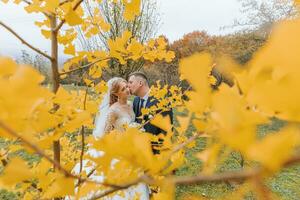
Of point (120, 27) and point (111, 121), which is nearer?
point (111, 121)

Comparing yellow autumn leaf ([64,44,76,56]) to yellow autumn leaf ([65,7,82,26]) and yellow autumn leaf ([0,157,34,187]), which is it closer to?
yellow autumn leaf ([65,7,82,26])

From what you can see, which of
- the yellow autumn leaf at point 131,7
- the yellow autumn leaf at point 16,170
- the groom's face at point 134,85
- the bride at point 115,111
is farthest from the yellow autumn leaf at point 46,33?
the groom's face at point 134,85

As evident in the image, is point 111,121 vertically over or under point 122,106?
under

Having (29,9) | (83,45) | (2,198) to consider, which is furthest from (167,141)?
(83,45)

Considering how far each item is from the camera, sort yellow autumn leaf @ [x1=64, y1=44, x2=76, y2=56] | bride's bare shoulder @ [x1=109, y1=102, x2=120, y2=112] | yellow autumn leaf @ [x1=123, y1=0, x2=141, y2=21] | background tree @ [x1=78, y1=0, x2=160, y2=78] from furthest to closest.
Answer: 1. background tree @ [x1=78, y1=0, x2=160, y2=78]
2. bride's bare shoulder @ [x1=109, y1=102, x2=120, y2=112]
3. yellow autumn leaf @ [x1=64, y1=44, x2=76, y2=56]
4. yellow autumn leaf @ [x1=123, y1=0, x2=141, y2=21]

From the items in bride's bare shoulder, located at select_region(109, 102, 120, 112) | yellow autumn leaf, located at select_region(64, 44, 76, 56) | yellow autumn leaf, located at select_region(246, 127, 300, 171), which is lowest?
bride's bare shoulder, located at select_region(109, 102, 120, 112)

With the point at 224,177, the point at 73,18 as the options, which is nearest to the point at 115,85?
the point at 73,18

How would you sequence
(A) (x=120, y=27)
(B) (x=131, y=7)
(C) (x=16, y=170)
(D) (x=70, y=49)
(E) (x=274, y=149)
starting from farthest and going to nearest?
1. (A) (x=120, y=27)
2. (D) (x=70, y=49)
3. (B) (x=131, y=7)
4. (C) (x=16, y=170)
5. (E) (x=274, y=149)

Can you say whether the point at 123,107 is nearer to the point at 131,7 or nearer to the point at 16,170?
the point at 131,7

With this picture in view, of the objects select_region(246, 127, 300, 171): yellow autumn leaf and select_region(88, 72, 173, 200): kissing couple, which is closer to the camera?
select_region(246, 127, 300, 171): yellow autumn leaf

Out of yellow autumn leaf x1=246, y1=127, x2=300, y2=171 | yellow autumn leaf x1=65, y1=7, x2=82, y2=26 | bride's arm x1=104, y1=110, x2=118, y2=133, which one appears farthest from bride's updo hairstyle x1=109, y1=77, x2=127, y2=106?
yellow autumn leaf x1=246, y1=127, x2=300, y2=171

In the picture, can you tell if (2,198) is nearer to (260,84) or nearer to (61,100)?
(61,100)

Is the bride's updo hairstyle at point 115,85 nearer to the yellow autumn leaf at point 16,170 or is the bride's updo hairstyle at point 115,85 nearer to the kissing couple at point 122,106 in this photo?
the kissing couple at point 122,106

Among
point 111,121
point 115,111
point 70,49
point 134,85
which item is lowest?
point 111,121
